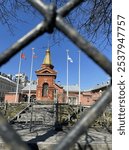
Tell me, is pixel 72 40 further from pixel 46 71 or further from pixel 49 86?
pixel 46 71

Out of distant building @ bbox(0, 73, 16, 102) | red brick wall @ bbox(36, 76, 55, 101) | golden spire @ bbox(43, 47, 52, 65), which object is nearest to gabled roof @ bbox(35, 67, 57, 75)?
red brick wall @ bbox(36, 76, 55, 101)

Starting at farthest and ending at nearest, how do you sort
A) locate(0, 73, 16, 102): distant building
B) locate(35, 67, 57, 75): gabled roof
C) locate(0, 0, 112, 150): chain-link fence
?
locate(0, 73, 16, 102): distant building < locate(35, 67, 57, 75): gabled roof < locate(0, 0, 112, 150): chain-link fence

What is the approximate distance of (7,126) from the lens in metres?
0.59

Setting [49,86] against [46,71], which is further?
[46,71]

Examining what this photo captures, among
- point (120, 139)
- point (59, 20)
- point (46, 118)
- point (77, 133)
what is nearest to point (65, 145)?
point (77, 133)

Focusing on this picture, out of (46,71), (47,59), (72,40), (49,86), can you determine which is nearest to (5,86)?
(47,59)

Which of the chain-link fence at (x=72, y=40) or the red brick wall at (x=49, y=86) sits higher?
the red brick wall at (x=49, y=86)

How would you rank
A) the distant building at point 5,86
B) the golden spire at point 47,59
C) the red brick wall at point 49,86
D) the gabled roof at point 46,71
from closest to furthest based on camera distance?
the red brick wall at point 49,86
the gabled roof at point 46,71
the golden spire at point 47,59
the distant building at point 5,86

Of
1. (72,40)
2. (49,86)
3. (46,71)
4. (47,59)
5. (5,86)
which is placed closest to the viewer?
(72,40)

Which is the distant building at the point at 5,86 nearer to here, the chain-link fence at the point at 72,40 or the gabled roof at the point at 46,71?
the gabled roof at the point at 46,71

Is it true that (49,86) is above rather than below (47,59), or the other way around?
below

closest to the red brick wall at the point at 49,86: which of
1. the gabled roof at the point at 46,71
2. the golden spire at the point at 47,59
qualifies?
the gabled roof at the point at 46,71

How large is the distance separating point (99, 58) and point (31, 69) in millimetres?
42069

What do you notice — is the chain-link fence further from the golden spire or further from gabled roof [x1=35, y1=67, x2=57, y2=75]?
the golden spire
